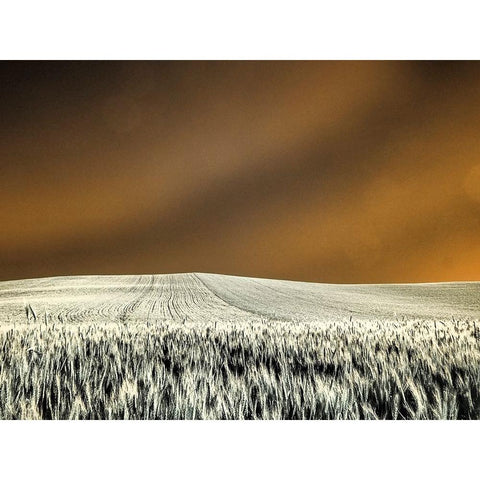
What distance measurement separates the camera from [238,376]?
3236mm

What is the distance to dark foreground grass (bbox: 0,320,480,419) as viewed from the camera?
3102mm

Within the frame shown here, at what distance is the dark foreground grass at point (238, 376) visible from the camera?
3102mm
